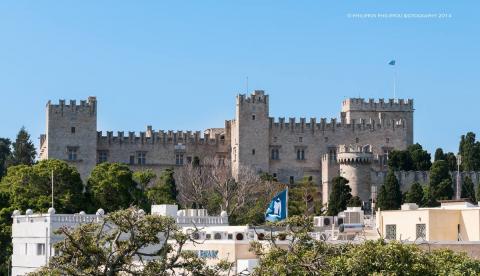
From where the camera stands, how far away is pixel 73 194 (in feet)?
258

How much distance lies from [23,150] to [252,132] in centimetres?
1816

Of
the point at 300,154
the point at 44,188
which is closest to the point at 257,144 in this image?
the point at 300,154

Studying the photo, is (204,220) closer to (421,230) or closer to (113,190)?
(421,230)

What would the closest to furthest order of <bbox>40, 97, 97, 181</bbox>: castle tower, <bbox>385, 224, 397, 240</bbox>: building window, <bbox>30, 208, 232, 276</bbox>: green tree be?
<bbox>30, 208, 232, 276</bbox>: green tree
<bbox>385, 224, 397, 240</bbox>: building window
<bbox>40, 97, 97, 181</bbox>: castle tower

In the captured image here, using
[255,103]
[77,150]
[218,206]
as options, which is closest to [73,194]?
[218,206]

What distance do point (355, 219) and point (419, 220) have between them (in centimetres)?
1233

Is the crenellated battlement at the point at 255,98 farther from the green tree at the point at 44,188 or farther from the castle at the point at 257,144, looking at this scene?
the green tree at the point at 44,188

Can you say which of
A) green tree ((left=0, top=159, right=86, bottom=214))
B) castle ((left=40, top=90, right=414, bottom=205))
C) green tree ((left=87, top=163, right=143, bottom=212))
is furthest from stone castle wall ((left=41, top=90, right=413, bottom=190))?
green tree ((left=0, top=159, right=86, bottom=214))

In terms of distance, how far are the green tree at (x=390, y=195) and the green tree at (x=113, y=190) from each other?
1842 cm

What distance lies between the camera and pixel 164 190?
94.5m

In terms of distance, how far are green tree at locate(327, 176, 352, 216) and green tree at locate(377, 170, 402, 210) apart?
238cm

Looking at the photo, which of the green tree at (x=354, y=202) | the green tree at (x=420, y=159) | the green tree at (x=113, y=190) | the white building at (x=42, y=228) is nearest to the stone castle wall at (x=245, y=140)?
the green tree at (x=420, y=159)

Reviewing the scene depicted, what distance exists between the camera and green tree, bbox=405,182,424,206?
311 ft

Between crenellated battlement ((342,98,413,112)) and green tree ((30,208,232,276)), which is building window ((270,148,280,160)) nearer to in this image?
crenellated battlement ((342,98,413,112))
